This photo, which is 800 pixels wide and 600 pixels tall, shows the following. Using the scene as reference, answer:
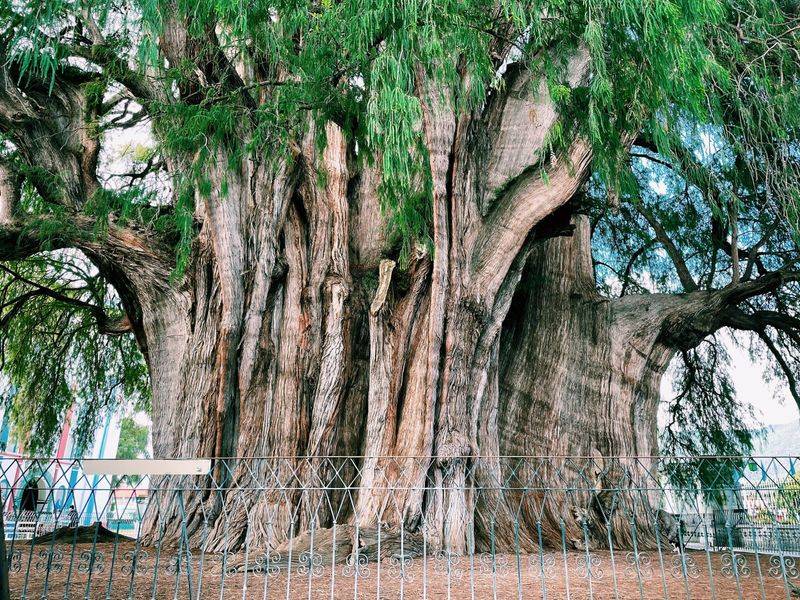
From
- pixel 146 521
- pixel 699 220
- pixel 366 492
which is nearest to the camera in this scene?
pixel 366 492

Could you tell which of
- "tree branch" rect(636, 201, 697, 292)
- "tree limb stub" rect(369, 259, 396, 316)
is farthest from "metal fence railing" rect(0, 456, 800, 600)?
"tree branch" rect(636, 201, 697, 292)

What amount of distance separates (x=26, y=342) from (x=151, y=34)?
700 centimetres

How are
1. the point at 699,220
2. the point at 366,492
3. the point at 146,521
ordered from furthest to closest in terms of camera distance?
1. the point at 699,220
2. the point at 146,521
3. the point at 366,492

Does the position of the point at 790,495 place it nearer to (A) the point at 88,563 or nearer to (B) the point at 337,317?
(B) the point at 337,317

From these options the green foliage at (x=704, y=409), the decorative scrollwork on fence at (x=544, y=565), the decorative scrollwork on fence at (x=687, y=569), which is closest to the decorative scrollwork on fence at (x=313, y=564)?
the decorative scrollwork on fence at (x=544, y=565)

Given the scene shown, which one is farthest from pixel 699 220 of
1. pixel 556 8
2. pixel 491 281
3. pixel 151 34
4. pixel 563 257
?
A: pixel 151 34

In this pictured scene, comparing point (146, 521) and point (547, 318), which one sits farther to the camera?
point (547, 318)

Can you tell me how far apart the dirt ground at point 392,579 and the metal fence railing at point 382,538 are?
18mm

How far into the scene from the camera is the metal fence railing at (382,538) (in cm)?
396

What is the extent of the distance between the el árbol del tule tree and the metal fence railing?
77 mm

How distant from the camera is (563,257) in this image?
26.5 feet

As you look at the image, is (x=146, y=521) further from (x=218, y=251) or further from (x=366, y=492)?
(x=218, y=251)

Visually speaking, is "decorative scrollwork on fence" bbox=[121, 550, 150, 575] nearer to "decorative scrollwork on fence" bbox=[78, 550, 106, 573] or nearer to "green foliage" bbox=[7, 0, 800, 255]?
"decorative scrollwork on fence" bbox=[78, 550, 106, 573]

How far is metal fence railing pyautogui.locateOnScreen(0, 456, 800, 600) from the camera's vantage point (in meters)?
3.96
